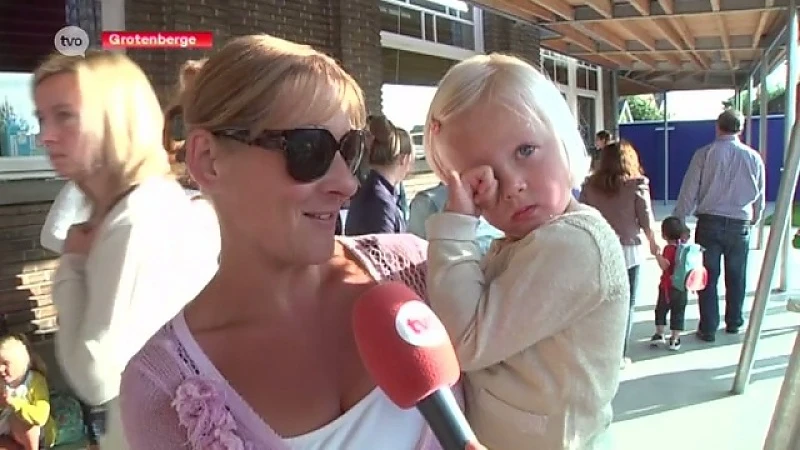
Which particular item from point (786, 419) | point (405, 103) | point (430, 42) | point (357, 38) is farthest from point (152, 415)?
point (430, 42)

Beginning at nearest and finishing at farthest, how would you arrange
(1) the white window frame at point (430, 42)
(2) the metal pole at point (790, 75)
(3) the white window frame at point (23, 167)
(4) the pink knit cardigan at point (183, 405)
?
1. (4) the pink knit cardigan at point (183, 405)
2. (3) the white window frame at point (23, 167)
3. (2) the metal pole at point (790, 75)
4. (1) the white window frame at point (430, 42)

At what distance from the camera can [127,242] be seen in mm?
2113

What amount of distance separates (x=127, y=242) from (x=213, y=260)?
214 mm

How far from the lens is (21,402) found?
14.3ft

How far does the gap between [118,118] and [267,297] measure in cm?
118

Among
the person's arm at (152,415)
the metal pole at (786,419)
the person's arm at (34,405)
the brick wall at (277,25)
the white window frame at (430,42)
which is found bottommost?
the person's arm at (34,405)

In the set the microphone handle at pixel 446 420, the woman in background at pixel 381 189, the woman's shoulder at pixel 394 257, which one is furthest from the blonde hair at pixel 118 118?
the woman in background at pixel 381 189

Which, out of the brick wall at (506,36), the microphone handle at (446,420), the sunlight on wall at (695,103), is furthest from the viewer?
the sunlight on wall at (695,103)

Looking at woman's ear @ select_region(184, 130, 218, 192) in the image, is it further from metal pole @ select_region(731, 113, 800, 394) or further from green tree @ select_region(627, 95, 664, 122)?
green tree @ select_region(627, 95, 664, 122)

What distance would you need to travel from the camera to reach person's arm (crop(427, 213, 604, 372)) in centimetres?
138

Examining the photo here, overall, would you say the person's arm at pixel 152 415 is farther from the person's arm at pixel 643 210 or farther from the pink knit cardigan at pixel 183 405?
the person's arm at pixel 643 210

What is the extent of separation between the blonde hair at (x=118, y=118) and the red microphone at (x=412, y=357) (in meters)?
1.41

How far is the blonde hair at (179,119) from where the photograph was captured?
1504 millimetres

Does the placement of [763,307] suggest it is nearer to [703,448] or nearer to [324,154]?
[703,448]
